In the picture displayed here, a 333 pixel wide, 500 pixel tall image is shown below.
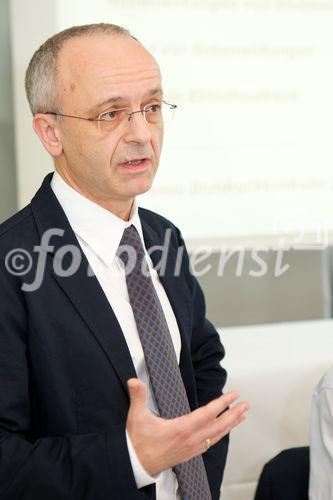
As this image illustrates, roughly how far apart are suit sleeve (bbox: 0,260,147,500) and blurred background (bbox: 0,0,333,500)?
1.36 meters

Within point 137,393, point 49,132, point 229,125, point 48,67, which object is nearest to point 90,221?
point 49,132

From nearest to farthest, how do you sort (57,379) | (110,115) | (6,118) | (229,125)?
(57,379), (110,115), (6,118), (229,125)

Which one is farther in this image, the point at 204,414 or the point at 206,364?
the point at 206,364

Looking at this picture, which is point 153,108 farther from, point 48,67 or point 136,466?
point 136,466

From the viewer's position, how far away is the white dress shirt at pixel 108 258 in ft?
4.65

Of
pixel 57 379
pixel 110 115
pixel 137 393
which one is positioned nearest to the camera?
pixel 137 393

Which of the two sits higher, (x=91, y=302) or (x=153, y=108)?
(x=153, y=108)

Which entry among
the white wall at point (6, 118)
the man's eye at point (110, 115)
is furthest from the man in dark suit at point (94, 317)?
the white wall at point (6, 118)

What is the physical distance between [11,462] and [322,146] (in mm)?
2352

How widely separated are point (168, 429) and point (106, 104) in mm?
608

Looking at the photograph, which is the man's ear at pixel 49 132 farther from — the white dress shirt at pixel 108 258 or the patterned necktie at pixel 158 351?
the patterned necktie at pixel 158 351

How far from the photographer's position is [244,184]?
313 centimetres

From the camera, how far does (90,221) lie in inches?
56.2

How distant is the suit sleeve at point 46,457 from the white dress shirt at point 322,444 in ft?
2.06
